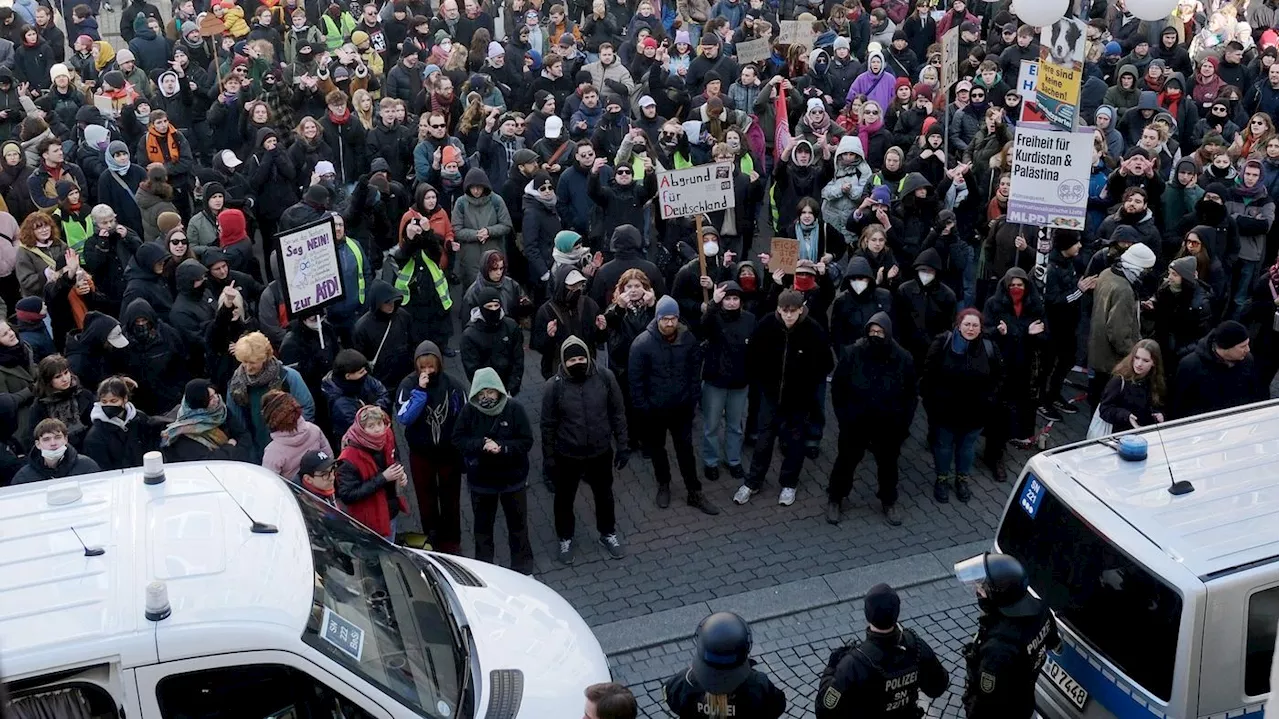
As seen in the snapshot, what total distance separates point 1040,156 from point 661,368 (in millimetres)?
3937

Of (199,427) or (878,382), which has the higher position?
(199,427)

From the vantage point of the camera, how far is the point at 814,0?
21.5 metres

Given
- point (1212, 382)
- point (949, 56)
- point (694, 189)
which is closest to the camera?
point (1212, 382)

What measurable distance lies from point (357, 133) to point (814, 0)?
10.1 metres

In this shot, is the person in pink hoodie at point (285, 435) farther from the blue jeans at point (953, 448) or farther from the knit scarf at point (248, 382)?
the blue jeans at point (953, 448)

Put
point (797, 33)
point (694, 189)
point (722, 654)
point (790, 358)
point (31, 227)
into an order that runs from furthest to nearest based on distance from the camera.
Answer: point (797, 33), point (694, 189), point (31, 227), point (790, 358), point (722, 654)

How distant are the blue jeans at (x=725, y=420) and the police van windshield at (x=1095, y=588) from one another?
368cm

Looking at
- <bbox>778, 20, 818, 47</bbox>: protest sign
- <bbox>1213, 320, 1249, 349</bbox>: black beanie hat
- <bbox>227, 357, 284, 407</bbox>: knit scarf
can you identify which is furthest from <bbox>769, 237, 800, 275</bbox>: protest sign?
<bbox>778, 20, 818, 47</bbox>: protest sign

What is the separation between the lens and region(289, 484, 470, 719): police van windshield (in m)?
5.33

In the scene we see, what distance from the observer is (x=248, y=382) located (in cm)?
885

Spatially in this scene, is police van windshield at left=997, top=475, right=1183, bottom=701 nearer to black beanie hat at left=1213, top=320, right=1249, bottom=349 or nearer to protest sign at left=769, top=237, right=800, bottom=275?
black beanie hat at left=1213, top=320, right=1249, bottom=349

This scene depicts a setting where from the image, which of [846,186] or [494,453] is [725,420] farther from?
[846,186]

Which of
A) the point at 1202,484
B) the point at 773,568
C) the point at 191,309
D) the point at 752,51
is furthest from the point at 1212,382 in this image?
the point at 752,51

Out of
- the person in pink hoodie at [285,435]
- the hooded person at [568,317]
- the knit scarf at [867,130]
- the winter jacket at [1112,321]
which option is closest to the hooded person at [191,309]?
the person in pink hoodie at [285,435]
